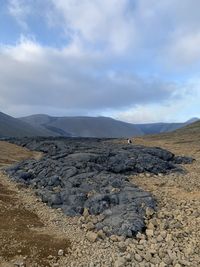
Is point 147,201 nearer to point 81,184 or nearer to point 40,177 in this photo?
point 81,184

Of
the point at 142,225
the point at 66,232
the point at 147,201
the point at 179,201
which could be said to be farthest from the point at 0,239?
the point at 179,201

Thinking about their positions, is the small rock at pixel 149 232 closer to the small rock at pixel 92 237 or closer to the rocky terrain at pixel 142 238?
the rocky terrain at pixel 142 238

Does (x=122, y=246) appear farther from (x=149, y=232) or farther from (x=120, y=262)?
(x=149, y=232)

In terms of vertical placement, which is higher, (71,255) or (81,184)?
(81,184)

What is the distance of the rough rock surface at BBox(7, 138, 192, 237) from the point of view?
2112cm

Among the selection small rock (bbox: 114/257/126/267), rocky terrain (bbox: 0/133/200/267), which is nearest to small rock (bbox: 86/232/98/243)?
rocky terrain (bbox: 0/133/200/267)

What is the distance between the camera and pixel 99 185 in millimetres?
26266

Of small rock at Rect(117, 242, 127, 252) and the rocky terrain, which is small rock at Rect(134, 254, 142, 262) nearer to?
the rocky terrain

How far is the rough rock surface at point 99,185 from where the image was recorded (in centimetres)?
2112

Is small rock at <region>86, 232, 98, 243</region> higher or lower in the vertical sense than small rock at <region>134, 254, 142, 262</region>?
higher

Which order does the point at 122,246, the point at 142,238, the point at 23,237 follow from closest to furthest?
the point at 122,246 < the point at 23,237 < the point at 142,238

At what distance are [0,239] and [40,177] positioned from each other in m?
11.4

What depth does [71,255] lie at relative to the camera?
17.6 metres

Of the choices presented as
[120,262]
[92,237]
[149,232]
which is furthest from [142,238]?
[120,262]
